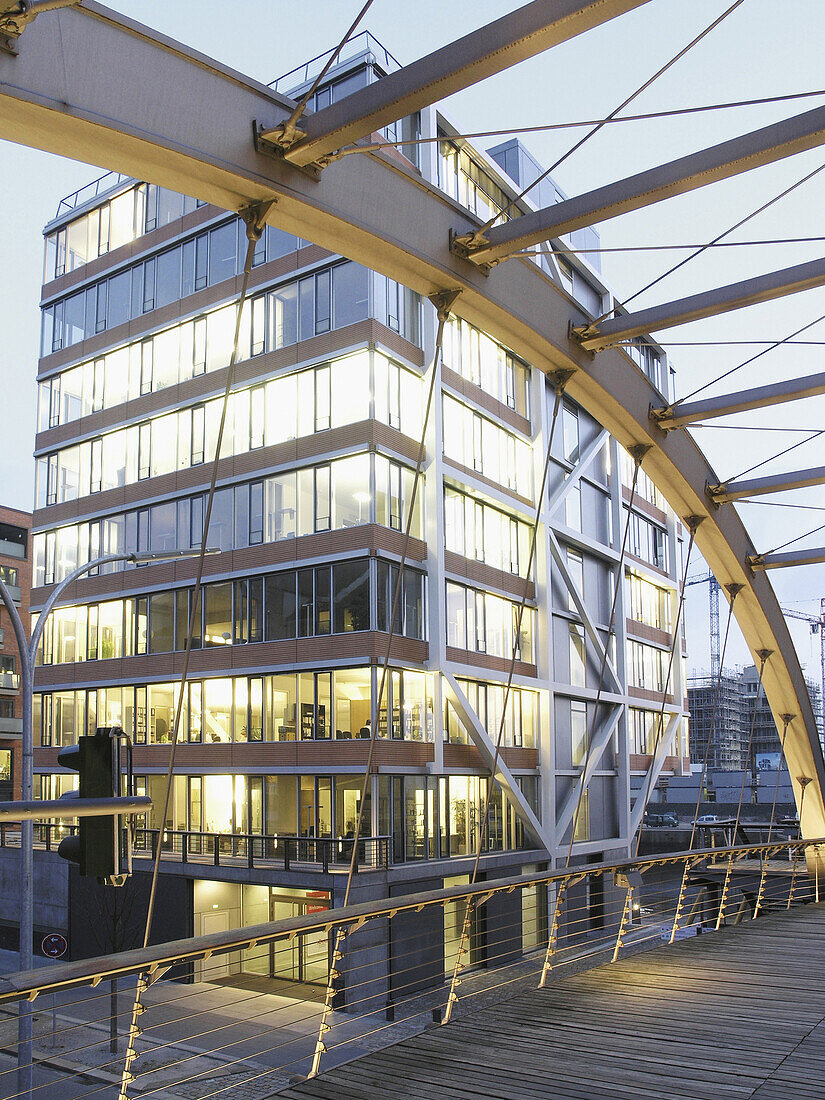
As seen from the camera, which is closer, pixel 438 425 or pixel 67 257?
pixel 438 425

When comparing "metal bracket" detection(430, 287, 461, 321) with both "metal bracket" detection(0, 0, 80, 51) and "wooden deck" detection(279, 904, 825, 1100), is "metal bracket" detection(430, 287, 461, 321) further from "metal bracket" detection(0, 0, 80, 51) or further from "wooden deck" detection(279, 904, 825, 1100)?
"wooden deck" detection(279, 904, 825, 1100)

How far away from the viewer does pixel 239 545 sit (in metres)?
28.2

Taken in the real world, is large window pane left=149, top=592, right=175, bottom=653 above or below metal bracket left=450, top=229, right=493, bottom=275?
below

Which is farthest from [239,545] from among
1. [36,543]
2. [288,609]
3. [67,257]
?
[67,257]

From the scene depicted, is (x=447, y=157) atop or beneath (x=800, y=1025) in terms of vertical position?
atop

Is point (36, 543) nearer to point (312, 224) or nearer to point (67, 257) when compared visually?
point (67, 257)

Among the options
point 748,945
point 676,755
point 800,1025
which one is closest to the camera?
point 800,1025

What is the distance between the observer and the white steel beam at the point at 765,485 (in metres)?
14.7

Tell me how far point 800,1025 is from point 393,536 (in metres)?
18.9

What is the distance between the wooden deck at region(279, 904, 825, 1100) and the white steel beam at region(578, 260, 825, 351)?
20.1ft

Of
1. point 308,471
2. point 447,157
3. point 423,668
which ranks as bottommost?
point 423,668

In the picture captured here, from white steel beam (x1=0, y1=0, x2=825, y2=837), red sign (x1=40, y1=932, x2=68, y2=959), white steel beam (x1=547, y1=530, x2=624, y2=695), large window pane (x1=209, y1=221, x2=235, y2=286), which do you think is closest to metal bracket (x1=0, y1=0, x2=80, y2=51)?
white steel beam (x1=0, y1=0, x2=825, y2=837)

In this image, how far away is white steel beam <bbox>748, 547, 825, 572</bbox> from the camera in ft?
Result: 55.4

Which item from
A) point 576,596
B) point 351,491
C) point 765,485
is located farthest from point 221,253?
point 765,485
